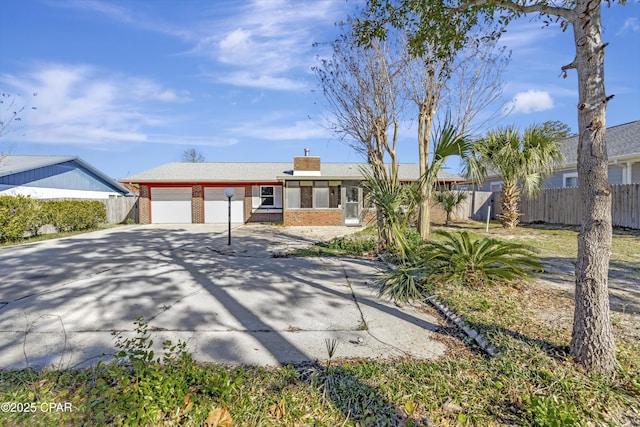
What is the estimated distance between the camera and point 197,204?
18.3m

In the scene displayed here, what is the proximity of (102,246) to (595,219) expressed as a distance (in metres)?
11.0

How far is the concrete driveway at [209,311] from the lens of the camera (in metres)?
2.92

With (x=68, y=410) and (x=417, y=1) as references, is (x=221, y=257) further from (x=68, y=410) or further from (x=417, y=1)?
(x=417, y=1)

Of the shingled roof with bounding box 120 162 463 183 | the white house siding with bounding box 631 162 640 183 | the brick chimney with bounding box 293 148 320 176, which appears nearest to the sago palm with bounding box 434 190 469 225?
the shingled roof with bounding box 120 162 463 183

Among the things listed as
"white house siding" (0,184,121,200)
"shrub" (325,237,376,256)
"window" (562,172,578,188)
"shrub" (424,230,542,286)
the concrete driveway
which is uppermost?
"window" (562,172,578,188)

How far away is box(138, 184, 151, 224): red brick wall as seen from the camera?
1803 centimetres

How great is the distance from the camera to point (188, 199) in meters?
18.4

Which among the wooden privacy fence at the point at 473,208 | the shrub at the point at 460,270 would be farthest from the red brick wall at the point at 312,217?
the shrub at the point at 460,270

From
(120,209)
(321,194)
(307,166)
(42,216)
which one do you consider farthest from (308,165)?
(42,216)

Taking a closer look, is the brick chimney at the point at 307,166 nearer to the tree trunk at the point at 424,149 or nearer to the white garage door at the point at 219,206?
the white garage door at the point at 219,206

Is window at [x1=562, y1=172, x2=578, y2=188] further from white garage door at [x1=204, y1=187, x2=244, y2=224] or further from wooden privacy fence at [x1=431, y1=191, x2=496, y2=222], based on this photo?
white garage door at [x1=204, y1=187, x2=244, y2=224]

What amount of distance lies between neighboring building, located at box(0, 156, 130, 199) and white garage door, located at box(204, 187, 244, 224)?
8.12m

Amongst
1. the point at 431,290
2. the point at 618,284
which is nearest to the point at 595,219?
the point at 431,290

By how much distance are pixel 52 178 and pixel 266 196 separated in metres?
13.7
